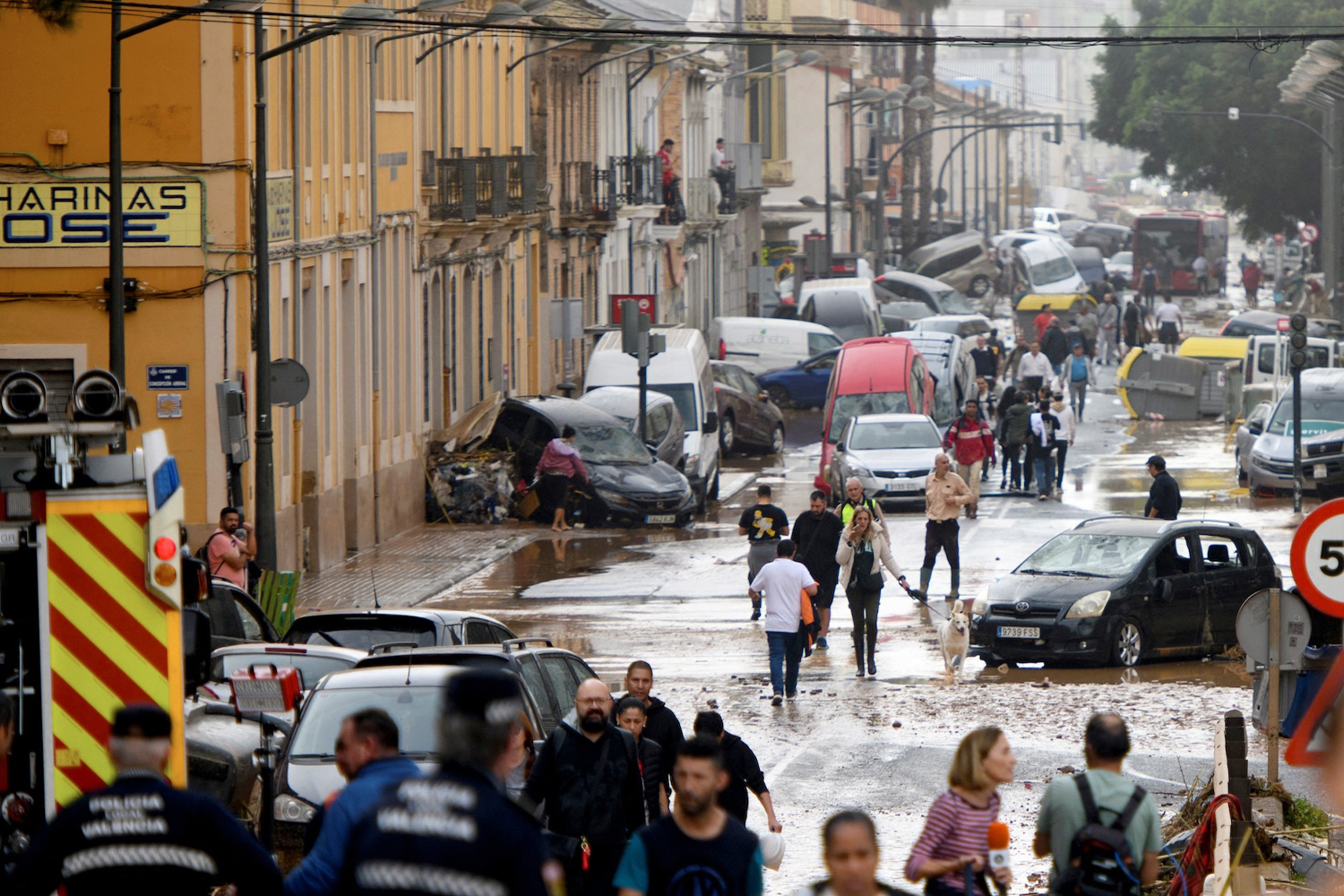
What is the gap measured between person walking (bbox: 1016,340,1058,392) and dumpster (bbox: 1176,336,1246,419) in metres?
6.28

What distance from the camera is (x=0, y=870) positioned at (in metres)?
7.64

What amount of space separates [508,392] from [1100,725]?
34.7 m

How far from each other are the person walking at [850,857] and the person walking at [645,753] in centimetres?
346

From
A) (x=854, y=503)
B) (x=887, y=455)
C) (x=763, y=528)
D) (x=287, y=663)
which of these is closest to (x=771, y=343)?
(x=887, y=455)

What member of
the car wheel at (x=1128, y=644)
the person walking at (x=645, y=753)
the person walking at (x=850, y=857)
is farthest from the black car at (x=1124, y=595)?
the person walking at (x=850, y=857)

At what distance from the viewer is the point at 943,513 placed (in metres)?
24.6

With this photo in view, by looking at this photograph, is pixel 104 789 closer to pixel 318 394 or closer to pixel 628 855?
pixel 628 855

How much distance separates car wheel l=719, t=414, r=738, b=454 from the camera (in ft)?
142

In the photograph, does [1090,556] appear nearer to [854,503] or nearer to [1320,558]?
[854,503]

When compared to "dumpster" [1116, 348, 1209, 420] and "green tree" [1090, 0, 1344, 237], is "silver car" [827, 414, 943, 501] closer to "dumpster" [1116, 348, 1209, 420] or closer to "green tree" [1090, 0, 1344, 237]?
"dumpster" [1116, 348, 1209, 420]

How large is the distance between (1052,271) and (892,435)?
154 ft

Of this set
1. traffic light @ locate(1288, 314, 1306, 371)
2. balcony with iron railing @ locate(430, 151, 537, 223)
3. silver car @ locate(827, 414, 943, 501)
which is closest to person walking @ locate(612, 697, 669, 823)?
traffic light @ locate(1288, 314, 1306, 371)

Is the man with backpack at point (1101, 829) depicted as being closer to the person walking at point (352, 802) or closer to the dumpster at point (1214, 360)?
the person walking at point (352, 802)

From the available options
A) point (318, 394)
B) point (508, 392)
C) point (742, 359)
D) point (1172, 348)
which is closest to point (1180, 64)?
point (1172, 348)
